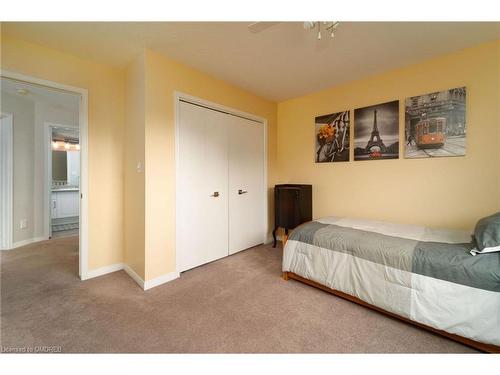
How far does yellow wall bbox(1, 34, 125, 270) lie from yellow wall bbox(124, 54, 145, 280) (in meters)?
0.11

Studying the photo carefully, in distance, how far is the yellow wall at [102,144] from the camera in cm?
216

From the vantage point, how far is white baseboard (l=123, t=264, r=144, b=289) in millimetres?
2103

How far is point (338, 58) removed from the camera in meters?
2.20

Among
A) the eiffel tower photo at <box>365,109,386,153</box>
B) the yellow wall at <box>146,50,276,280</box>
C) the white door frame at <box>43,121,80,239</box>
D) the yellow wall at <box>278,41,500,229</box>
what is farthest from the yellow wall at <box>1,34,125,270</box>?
the eiffel tower photo at <box>365,109,386,153</box>

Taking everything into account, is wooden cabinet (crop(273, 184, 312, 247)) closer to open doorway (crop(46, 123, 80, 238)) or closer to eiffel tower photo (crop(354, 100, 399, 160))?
eiffel tower photo (crop(354, 100, 399, 160))

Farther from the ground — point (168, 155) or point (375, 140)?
point (375, 140)

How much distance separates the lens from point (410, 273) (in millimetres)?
1467

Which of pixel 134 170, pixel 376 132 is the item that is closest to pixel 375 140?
pixel 376 132

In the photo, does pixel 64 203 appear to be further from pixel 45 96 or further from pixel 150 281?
pixel 150 281

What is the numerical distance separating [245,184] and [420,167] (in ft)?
7.14

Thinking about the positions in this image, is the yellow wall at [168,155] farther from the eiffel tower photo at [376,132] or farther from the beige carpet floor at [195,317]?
the beige carpet floor at [195,317]

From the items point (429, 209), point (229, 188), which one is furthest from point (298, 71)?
point (429, 209)

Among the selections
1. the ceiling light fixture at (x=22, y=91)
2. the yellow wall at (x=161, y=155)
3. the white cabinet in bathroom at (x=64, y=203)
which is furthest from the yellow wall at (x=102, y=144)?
the white cabinet in bathroom at (x=64, y=203)

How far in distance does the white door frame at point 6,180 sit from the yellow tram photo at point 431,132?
5.66 m
